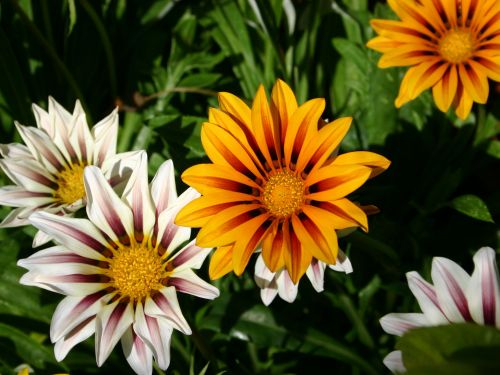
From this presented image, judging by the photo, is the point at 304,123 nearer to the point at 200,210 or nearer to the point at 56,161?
the point at 200,210

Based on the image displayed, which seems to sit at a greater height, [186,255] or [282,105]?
[282,105]

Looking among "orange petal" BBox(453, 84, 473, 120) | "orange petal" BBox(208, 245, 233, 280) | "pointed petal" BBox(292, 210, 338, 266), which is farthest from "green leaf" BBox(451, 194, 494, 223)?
Answer: "orange petal" BBox(208, 245, 233, 280)

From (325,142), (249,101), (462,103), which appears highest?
(249,101)

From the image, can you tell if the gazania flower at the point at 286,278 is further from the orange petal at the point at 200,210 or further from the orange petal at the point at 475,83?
the orange petal at the point at 475,83

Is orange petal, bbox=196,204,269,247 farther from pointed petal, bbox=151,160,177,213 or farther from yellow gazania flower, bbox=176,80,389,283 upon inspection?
pointed petal, bbox=151,160,177,213

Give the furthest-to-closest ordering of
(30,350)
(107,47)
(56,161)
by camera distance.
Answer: (107,47) → (30,350) → (56,161)

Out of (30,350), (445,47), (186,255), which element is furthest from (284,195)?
(30,350)

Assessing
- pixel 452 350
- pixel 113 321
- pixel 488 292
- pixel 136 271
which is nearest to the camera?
pixel 452 350

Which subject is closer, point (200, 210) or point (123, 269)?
point (200, 210)
